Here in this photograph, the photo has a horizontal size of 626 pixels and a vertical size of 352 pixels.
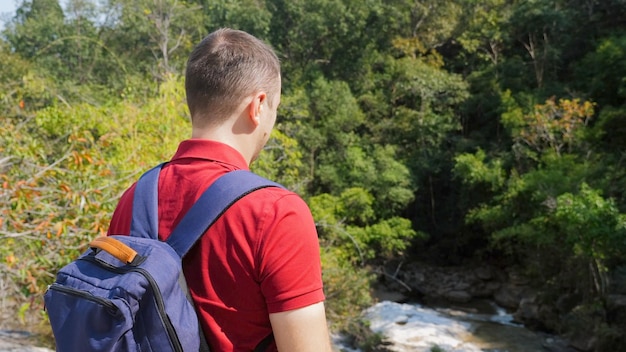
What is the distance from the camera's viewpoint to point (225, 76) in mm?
901

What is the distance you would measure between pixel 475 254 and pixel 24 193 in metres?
12.0

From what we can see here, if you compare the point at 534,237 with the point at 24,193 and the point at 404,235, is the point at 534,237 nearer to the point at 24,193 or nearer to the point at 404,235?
the point at 404,235

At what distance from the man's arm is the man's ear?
318 mm

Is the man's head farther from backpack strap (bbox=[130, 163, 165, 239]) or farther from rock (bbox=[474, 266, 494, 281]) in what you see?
rock (bbox=[474, 266, 494, 281])

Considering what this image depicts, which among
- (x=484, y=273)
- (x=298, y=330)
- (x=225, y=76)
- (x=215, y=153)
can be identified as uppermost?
(x=225, y=76)

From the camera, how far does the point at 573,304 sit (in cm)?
927

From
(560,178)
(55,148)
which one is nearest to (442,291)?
(560,178)

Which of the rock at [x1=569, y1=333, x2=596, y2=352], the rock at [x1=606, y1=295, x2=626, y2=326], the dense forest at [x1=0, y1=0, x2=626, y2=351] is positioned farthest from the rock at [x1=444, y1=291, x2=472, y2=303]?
the rock at [x1=606, y1=295, x2=626, y2=326]

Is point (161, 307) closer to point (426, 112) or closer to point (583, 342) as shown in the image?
point (583, 342)

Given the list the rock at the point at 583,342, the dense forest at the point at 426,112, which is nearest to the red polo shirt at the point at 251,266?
the dense forest at the point at 426,112

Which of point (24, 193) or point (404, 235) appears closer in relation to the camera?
point (24, 193)

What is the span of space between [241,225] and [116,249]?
0.18m

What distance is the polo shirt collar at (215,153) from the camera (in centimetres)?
91

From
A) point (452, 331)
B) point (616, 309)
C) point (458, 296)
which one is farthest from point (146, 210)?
point (458, 296)
